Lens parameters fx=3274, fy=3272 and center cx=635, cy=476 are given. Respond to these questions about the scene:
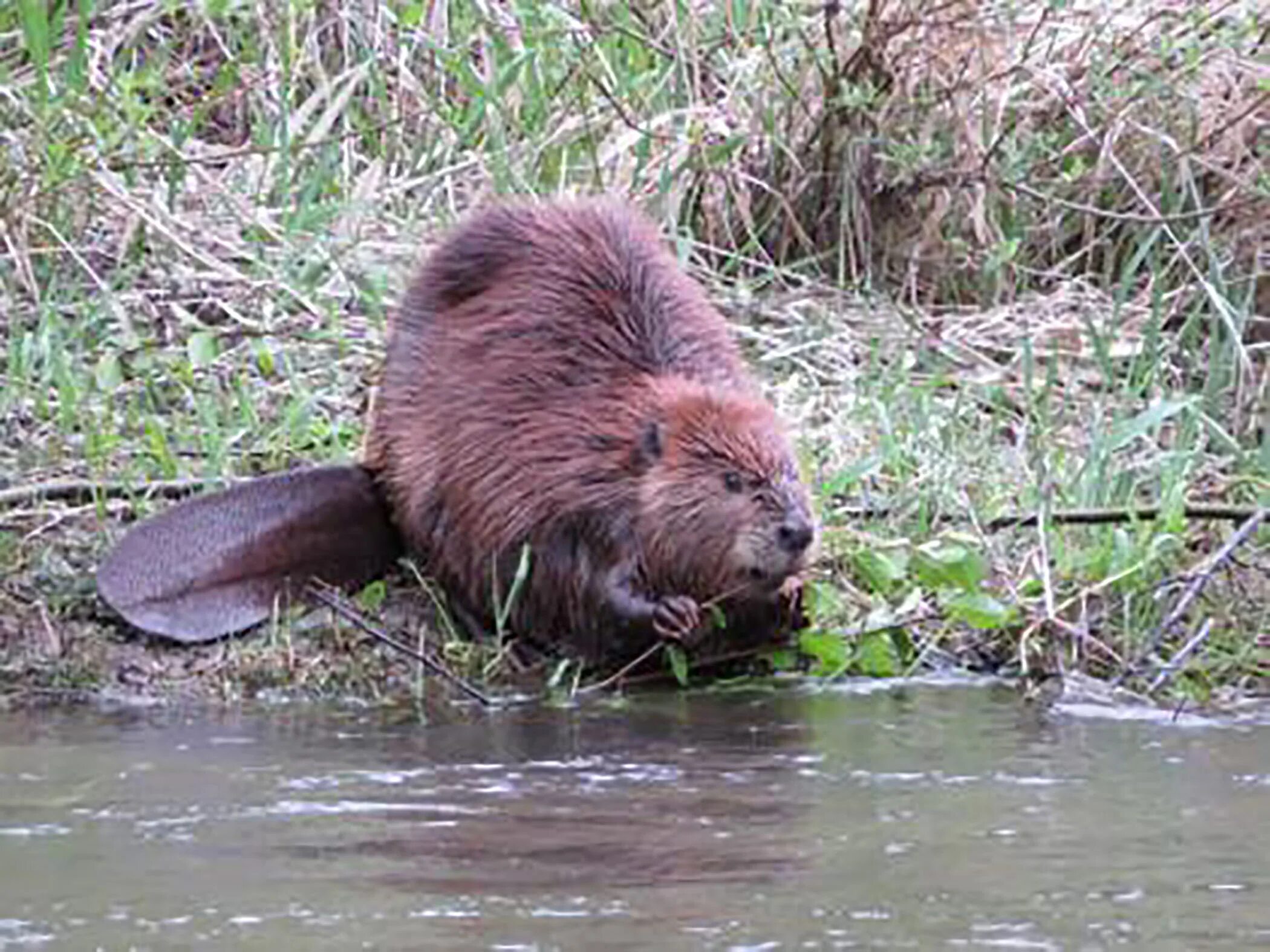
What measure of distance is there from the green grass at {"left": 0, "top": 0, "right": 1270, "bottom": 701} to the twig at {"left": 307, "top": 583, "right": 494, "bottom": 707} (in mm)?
359

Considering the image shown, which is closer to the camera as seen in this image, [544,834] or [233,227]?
[544,834]

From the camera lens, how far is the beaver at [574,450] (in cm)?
471

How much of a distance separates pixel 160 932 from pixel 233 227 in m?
3.38

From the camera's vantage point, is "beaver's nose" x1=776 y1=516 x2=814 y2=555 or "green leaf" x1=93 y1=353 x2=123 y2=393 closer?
"beaver's nose" x1=776 y1=516 x2=814 y2=555

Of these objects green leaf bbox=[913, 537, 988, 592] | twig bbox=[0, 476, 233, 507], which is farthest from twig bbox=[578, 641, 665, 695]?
twig bbox=[0, 476, 233, 507]

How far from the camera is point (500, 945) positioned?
10.0 ft

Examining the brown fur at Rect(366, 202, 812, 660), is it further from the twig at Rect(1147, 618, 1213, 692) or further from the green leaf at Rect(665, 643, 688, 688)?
the twig at Rect(1147, 618, 1213, 692)

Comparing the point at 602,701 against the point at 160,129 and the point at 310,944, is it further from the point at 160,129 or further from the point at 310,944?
the point at 160,129

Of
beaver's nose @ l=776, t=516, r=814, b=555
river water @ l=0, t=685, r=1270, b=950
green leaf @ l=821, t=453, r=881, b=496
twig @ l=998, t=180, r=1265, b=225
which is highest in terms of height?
twig @ l=998, t=180, r=1265, b=225

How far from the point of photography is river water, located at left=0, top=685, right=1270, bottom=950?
316 cm

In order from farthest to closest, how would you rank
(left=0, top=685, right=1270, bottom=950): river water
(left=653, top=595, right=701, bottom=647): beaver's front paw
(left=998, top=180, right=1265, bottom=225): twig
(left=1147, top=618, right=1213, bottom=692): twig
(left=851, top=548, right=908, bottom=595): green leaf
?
(left=998, top=180, right=1265, bottom=225): twig → (left=851, top=548, right=908, bottom=595): green leaf → (left=653, top=595, right=701, bottom=647): beaver's front paw → (left=1147, top=618, right=1213, bottom=692): twig → (left=0, top=685, right=1270, bottom=950): river water

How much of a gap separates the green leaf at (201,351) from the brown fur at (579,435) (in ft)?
2.07

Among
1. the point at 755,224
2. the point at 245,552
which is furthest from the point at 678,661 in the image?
the point at 755,224

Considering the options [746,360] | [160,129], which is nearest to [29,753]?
[746,360]
